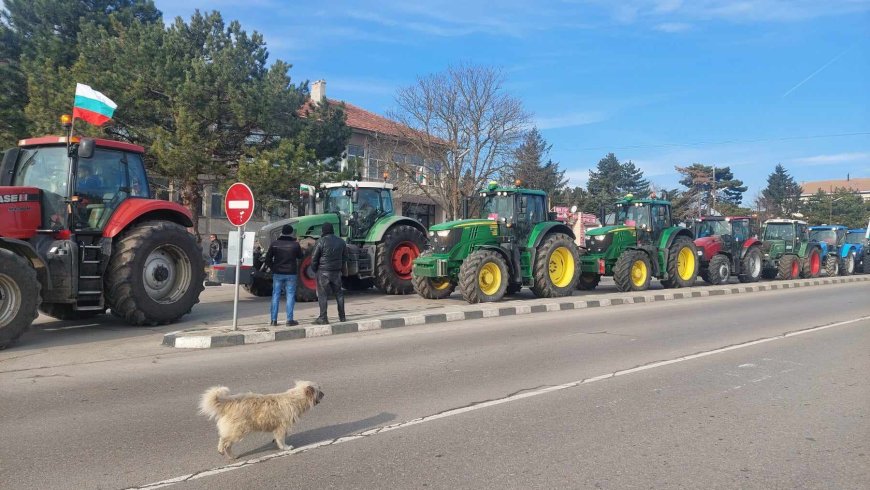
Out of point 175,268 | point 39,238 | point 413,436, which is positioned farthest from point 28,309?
point 413,436

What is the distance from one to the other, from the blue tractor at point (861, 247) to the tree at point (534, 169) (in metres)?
15.6

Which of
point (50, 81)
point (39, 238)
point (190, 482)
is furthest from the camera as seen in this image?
point (50, 81)

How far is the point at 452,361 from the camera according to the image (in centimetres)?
800

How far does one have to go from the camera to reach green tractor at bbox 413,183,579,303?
1360 cm

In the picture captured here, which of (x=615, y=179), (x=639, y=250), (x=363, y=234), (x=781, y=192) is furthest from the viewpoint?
(x=781, y=192)

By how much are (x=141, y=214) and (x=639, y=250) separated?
12.8 metres

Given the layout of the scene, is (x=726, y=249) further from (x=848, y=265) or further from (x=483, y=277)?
(x=848, y=265)

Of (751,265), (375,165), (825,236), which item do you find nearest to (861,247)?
(825,236)

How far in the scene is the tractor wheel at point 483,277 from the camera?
1330cm

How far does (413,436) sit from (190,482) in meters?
1.69

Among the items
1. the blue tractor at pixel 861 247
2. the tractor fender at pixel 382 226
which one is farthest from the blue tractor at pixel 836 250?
the tractor fender at pixel 382 226

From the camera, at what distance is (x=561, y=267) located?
15.7 metres

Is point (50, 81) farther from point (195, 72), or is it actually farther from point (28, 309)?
point (28, 309)

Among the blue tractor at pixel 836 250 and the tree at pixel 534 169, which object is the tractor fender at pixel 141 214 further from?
the blue tractor at pixel 836 250
